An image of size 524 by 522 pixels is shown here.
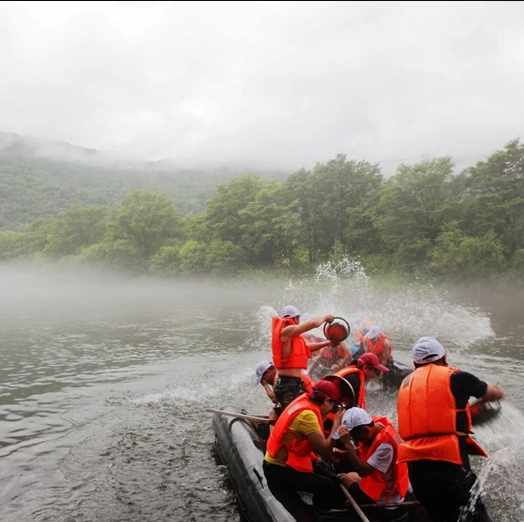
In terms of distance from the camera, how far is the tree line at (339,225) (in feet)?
118

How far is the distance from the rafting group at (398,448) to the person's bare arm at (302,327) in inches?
57.3

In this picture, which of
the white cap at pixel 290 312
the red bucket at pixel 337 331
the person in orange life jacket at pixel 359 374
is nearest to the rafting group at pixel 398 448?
the person in orange life jacket at pixel 359 374

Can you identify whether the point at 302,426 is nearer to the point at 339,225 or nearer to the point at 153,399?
the point at 153,399

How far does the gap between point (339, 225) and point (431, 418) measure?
46236 mm

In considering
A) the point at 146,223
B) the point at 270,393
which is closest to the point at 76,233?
the point at 146,223

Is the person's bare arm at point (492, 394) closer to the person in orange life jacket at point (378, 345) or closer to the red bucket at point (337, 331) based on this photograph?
the red bucket at point (337, 331)

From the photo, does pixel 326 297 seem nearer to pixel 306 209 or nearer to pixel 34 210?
pixel 306 209

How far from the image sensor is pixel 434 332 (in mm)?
18875

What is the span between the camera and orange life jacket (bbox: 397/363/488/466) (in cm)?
403

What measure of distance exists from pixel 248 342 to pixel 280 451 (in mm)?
13185

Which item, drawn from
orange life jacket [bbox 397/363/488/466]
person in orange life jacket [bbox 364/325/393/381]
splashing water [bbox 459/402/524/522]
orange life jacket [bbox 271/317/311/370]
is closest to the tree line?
person in orange life jacket [bbox 364/325/393/381]

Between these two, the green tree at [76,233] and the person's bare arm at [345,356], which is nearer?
the person's bare arm at [345,356]

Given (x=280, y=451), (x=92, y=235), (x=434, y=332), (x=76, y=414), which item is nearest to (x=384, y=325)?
(x=434, y=332)

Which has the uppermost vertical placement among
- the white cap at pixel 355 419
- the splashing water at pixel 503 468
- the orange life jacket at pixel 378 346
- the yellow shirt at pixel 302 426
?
the white cap at pixel 355 419
